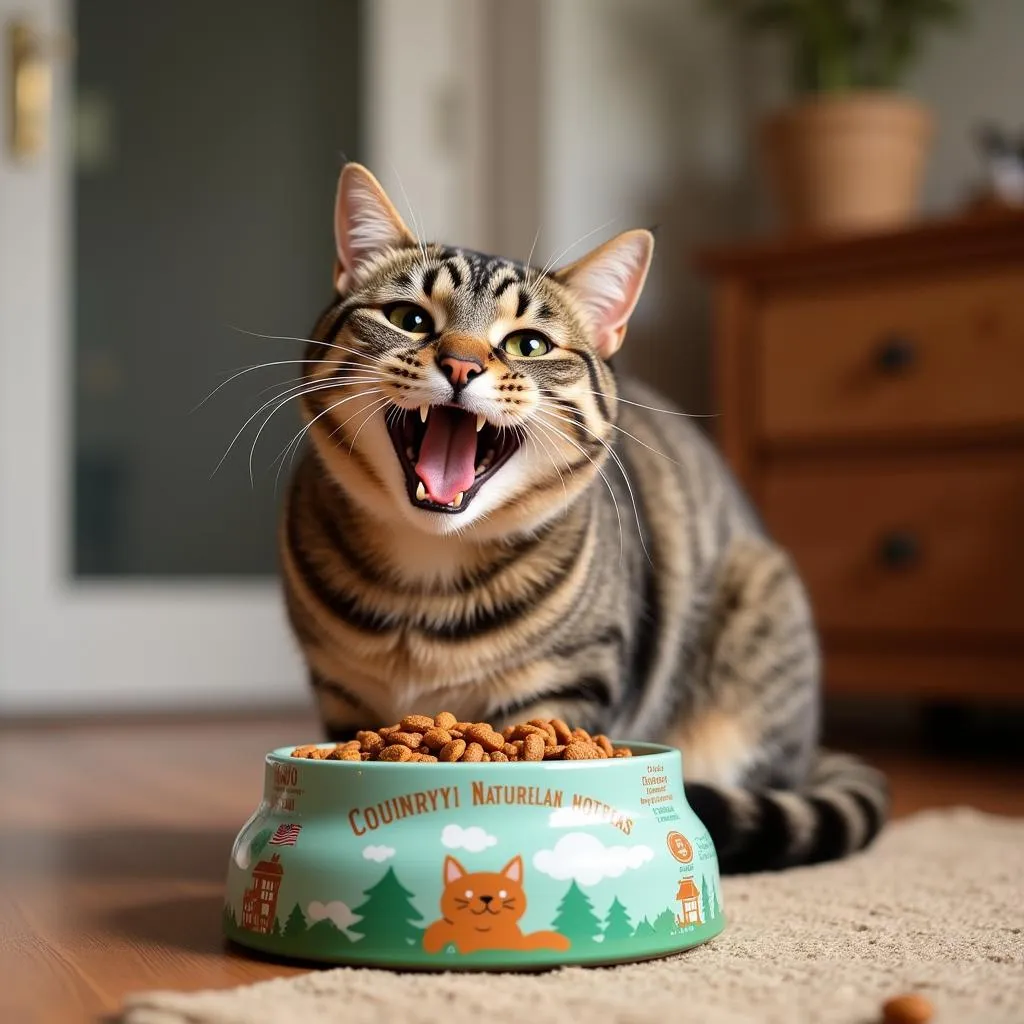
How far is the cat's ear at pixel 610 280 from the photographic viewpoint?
1.36 m

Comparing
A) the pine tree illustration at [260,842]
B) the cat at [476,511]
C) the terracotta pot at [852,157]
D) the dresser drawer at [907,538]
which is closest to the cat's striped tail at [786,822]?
the cat at [476,511]

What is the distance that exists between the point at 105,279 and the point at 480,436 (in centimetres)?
192

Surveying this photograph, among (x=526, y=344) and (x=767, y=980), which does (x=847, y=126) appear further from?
(x=767, y=980)

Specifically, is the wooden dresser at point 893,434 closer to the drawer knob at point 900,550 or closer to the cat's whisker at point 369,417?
the drawer knob at point 900,550

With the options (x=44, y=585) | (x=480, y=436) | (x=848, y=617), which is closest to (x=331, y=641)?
(x=480, y=436)

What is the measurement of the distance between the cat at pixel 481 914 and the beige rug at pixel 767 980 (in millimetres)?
27

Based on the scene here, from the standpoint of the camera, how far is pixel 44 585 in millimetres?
2908

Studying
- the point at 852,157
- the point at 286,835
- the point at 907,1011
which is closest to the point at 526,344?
the point at 286,835

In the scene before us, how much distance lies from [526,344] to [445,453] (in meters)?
0.13

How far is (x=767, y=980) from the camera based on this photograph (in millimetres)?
989

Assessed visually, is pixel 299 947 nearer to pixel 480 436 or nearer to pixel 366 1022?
pixel 366 1022

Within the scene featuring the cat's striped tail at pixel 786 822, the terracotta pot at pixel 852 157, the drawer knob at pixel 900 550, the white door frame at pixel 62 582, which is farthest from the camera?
the white door frame at pixel 62 582

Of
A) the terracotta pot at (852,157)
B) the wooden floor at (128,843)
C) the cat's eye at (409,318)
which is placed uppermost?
the terracotta pot at (852,157)

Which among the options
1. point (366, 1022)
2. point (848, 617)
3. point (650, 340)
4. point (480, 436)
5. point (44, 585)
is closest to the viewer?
point (366, 1022)
